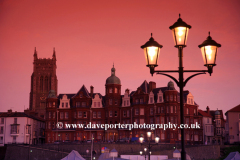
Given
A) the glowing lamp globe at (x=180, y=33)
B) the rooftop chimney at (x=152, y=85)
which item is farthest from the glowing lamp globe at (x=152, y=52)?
the rooftop chimney at (x=152, y=85)

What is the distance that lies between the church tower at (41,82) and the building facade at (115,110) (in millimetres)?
50460

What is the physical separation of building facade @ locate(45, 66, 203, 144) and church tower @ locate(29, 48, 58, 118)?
5046cm

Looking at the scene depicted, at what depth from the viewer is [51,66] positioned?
162m

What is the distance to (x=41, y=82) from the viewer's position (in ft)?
520

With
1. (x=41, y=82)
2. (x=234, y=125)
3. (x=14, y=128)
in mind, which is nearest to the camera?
(x=234, y=125)

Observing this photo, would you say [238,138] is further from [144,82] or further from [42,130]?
[42,130]

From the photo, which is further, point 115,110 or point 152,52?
point 115,110

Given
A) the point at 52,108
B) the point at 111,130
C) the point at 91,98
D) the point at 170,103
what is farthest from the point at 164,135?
the point at 52,108

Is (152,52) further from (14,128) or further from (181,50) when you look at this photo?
(14,128)

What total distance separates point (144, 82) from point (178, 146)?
23.5 meters

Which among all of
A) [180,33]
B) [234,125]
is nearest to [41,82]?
[234,125]

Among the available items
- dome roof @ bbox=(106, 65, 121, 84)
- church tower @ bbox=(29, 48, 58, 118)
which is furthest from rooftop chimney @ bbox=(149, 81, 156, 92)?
church tower @ bbox=(29, 48, 58, 118)

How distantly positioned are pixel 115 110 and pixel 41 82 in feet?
220

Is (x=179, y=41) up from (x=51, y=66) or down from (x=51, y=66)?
down
